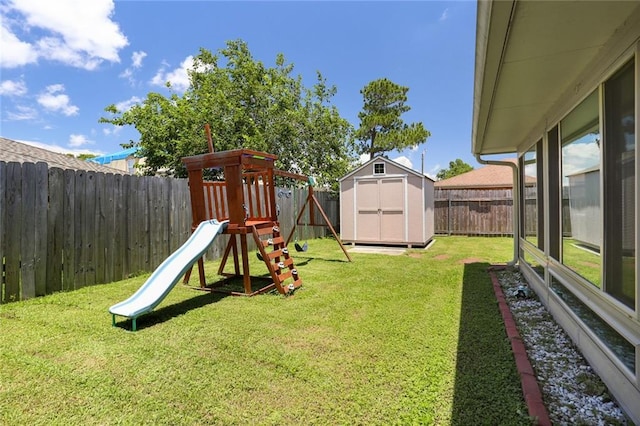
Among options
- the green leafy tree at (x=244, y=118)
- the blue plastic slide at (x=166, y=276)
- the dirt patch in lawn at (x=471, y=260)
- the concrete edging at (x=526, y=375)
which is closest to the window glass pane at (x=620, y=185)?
the concrete edging at (x=526, y=375)

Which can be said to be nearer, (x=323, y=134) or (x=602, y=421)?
(x=602, y=421)

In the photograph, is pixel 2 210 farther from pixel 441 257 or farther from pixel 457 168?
pixel 457 168

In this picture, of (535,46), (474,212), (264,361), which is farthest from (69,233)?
(474,212)

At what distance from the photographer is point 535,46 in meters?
2.04

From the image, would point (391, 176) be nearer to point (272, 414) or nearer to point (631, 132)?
point (631, 132)

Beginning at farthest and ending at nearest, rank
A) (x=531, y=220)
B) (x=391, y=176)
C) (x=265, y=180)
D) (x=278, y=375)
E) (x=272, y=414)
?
(x=391, y=176), (x=265, y=180), (x=531, y=220), (x=278, y=375), (x=272, y=414)

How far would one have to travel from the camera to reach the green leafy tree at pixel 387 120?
16859 mm

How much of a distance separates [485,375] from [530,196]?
12.4 feet

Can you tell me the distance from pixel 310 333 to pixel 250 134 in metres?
11.0

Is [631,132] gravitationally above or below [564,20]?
below

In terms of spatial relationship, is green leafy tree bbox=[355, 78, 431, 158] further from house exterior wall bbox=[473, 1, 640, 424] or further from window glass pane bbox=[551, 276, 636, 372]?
window glass pane bbox=[551, 276, 636, 372]

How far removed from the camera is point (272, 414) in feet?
Answer: 6.20

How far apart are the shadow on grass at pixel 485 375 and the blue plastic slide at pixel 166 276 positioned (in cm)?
304

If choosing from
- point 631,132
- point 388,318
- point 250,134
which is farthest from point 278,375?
point 250,134
